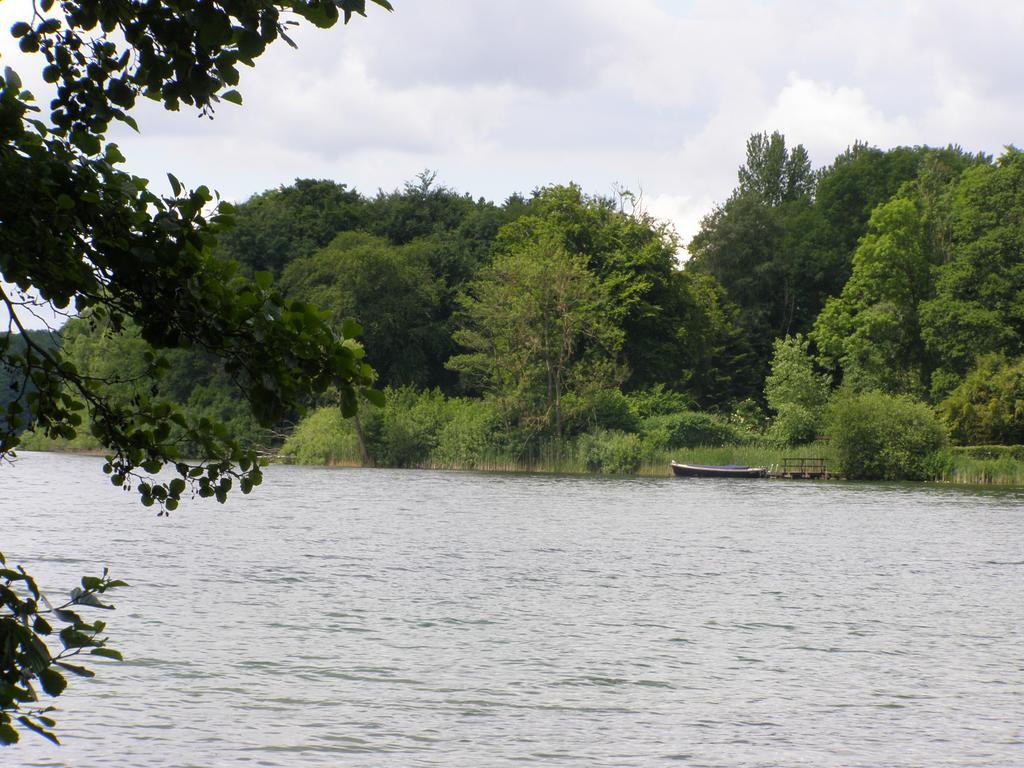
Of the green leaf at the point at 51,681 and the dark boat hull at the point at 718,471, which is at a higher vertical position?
the dark boat hull at the point at 718,471

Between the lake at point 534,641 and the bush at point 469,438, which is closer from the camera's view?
the lake at point 534,641

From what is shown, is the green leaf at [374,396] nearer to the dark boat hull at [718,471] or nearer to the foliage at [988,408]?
the dark boat hull at [718,471]

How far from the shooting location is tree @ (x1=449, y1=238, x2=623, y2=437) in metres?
67.5

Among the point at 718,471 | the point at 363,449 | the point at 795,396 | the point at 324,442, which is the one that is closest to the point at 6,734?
the point at 718,471

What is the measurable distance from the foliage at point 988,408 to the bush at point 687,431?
33.3 ft

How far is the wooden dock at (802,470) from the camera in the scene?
63.1 meters

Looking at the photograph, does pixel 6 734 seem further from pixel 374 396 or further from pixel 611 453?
pixel 611 453

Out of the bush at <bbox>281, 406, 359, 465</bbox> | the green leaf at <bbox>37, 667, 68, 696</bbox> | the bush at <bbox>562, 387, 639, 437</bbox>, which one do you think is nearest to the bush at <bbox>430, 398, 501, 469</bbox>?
the bush at <bbox>562, 387, 639, 437</bbox>

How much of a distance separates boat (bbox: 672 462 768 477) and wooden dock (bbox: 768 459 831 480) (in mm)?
943

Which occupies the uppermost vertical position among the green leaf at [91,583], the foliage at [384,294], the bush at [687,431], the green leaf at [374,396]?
the foliage at [384,294]

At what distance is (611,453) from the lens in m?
65.1

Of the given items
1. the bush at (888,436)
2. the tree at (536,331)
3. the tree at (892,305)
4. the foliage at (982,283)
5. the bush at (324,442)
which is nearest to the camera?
the bush at (888,436)

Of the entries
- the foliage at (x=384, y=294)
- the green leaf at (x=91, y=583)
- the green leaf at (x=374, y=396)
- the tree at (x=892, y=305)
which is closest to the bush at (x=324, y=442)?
the foliage at (x=384, y=294)

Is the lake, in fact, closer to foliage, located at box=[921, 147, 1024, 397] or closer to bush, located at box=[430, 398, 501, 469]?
bush, located at box=[430, 398, 501, 469]
